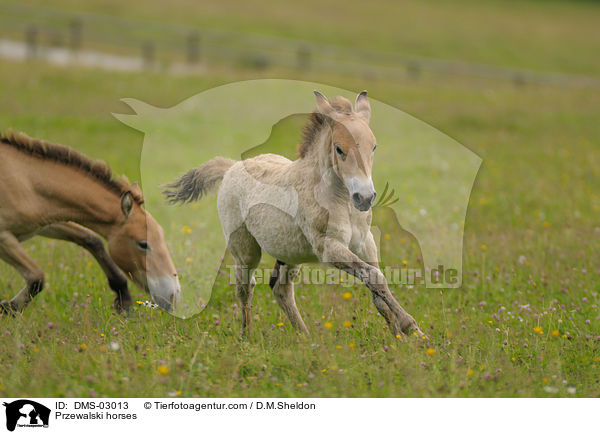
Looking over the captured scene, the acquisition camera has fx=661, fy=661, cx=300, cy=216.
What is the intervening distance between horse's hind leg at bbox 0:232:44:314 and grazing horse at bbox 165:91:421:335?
1.84 m

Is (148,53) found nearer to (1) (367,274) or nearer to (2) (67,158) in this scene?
(2) (67,158)

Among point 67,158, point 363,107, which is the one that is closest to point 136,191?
point 67,158

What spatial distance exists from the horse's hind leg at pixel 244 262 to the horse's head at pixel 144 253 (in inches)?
30.5

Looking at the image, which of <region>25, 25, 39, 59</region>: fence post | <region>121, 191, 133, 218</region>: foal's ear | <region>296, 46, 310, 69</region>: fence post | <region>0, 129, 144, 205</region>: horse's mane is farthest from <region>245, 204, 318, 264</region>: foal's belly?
<region>296, 46, 310, 69</region>: fence post

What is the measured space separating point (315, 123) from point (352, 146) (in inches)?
24.3

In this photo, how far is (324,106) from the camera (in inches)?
172

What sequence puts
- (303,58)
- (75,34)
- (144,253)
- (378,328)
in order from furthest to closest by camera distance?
(303,58) < (75,34) < (144,253) < (378,328)

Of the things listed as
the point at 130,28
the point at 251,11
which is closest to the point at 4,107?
the point at 130,28

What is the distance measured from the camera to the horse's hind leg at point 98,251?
6.10m

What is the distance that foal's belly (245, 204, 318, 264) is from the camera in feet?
15.3

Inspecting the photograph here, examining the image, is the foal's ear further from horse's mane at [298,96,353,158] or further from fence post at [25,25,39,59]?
fence post at [25,25,39,59]

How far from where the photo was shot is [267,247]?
4.83m

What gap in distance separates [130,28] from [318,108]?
3192 centimetres
